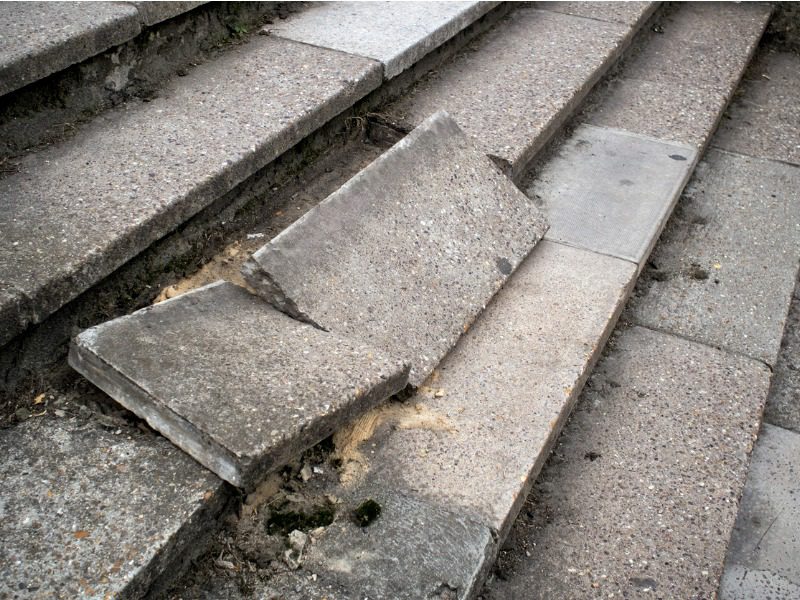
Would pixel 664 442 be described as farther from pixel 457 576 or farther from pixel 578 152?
pixel 578 152

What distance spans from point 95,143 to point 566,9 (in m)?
2.64

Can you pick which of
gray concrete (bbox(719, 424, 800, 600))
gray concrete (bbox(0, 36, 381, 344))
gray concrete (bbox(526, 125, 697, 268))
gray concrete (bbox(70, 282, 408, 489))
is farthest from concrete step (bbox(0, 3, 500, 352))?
gray concrete (bbox(719, 424, 800, 600))

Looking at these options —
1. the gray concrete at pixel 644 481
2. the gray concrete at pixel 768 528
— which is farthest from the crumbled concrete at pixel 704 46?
the gray concrete at pixel 768 528

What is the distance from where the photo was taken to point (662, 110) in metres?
3.53

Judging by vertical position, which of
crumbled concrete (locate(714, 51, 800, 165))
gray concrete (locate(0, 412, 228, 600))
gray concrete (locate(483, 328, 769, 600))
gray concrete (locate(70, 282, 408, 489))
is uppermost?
gray concrete (locate(70, 282, 408, 489))

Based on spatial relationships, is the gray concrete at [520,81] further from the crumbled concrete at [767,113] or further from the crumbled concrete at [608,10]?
the crumbled concrete at [767,113]

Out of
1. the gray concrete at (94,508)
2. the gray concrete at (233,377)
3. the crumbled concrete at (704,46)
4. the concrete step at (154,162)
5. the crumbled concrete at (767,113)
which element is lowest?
the crumbled concrete at (767,113)

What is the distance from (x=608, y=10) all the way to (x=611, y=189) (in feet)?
4.96

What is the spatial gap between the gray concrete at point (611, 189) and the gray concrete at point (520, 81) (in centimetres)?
13

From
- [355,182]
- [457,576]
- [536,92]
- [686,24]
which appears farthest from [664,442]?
[686,24]

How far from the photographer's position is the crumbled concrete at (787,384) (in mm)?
2428

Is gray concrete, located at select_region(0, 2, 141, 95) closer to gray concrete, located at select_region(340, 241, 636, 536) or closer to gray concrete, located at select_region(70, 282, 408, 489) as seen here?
gray concrete, located at select_region(70, 282, 408, 489)

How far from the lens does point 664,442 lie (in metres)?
2.16

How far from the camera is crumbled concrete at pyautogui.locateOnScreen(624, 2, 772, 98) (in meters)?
3.83
